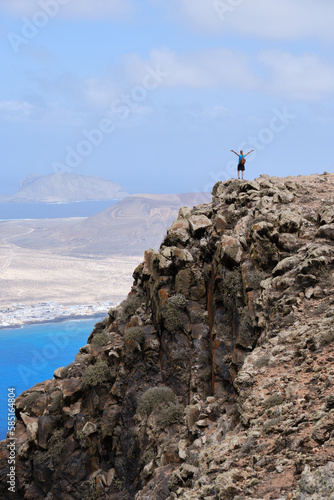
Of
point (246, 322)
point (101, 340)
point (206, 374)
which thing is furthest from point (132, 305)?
point (246, 322)

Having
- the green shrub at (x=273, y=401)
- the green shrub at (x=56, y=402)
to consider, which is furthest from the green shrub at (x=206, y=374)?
the green shrub at (x=56, y=402)

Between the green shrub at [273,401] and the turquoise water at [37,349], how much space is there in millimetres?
79072

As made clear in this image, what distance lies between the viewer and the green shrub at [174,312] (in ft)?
63.3

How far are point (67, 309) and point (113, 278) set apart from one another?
97.1 feet

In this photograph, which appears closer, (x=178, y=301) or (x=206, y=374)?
(x=206, y=374)

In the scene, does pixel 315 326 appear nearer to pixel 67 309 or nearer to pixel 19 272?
pixel 67 309

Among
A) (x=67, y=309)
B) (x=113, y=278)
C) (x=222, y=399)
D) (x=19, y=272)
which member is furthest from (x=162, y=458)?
(x=19, y=272)

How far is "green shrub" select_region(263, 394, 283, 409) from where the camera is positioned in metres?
10.9

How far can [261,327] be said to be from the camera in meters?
15.0

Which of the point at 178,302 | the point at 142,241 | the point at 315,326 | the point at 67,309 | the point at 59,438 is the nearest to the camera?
the point at 315,326

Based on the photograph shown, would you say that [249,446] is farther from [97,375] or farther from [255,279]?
[97,375]

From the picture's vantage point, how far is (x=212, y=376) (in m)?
17.4

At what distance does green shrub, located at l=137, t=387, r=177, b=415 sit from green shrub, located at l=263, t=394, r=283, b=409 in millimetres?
7712

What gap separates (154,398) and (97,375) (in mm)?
4223
